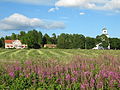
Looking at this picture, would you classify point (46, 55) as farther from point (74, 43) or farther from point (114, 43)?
point (114, 43)

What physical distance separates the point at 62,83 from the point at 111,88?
1.58 m

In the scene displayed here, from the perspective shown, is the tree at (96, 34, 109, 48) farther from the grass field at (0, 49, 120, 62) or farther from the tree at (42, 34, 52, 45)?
the grass field at (0, 49, 120, 62)

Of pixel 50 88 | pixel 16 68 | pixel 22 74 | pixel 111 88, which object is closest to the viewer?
pixel 111 88

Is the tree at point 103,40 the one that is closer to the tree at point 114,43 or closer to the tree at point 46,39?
the tree at point 114,43

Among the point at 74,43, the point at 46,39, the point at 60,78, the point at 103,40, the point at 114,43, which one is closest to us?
the point at 60,78

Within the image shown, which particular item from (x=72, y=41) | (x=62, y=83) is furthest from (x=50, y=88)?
(x=72, y=41)

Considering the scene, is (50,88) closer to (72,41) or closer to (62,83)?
(62,83)

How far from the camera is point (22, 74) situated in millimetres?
9508

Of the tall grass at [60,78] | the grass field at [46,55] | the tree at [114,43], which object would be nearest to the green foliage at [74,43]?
the tree at [114,43]

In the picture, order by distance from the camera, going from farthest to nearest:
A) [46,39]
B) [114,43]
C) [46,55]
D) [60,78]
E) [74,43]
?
[46,39], [114,43], [74,43], [46,55], [60,78]

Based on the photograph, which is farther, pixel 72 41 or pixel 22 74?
pixel 72 41

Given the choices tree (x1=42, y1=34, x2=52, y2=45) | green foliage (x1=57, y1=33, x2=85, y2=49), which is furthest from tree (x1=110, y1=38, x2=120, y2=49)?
tree (x1=42, y1=34, x2=52, y2=45)

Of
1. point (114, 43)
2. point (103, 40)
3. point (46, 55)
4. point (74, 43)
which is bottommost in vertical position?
point (114, 43)

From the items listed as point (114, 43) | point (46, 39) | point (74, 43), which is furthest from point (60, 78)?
point (46, 39)
